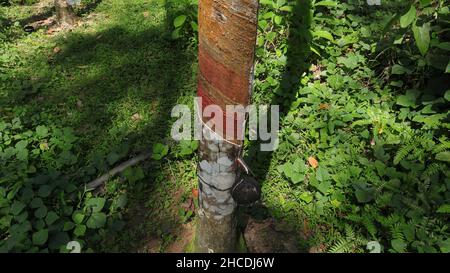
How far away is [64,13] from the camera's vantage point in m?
6.43

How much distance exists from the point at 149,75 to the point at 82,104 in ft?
3.27

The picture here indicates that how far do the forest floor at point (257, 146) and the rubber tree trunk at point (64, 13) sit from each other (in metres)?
0.99

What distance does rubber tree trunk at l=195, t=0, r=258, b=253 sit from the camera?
6.13 feet

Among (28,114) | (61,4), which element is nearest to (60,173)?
(28,114)

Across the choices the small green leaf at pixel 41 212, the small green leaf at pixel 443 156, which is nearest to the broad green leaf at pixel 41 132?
the small green leaf at pixel 41 212

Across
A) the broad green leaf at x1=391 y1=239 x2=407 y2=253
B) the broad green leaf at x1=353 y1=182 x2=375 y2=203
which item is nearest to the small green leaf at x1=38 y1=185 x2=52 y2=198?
the broad green leaf at x1=353 y1=182 x2=375 y2=203

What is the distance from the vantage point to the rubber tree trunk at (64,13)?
6383 mm

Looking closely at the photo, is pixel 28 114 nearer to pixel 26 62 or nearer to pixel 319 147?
pixel 26 62

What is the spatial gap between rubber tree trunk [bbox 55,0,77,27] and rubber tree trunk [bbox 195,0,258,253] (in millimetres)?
5267

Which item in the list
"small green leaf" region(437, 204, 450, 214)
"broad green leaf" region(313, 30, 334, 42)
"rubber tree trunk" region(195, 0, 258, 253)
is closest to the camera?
"rubber tree trunk" region(195, 0, 258, 253)

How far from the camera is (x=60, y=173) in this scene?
3.60m

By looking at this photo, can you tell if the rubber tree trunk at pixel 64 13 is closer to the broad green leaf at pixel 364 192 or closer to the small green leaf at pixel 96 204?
the small green leaf at pixel 96 204

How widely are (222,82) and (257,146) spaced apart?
77.3 inches

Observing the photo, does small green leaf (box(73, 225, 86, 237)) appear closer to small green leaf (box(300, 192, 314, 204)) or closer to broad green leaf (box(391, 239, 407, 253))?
small green leaf (box(300, 192, 314, 204))
